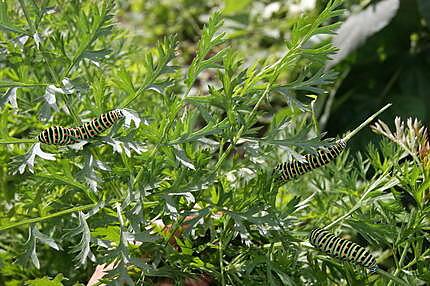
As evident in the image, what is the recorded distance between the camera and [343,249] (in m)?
0.82

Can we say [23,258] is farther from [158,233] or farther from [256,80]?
[256,80]

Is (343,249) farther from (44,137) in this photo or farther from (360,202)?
(44,137)

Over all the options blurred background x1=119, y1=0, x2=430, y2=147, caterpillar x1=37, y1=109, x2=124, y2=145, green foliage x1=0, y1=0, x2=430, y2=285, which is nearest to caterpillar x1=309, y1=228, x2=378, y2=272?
green foliage x1=0, y1=0, x2=430, y2=285

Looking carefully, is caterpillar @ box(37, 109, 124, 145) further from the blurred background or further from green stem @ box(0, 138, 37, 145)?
the blurred background

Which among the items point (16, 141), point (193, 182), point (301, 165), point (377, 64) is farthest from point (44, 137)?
point (377, 64)

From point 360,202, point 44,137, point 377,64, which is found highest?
point 44,137

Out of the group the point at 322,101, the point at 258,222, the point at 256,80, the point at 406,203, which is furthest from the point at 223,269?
the point at 322,101

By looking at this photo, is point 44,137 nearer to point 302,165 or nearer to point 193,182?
point 193,182

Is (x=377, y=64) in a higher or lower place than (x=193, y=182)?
lower

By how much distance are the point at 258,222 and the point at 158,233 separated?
0.13 metres

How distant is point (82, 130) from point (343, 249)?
0.32 meters

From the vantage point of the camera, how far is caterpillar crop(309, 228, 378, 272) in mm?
825

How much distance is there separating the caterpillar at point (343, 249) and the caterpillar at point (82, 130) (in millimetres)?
263

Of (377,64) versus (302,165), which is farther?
(377,64)
